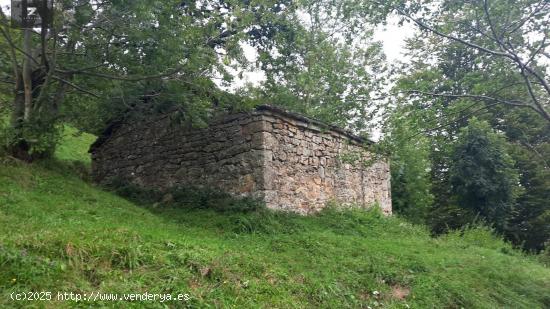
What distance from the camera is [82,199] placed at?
7.97 meters

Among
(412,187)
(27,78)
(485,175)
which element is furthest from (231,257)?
A: (485,175)

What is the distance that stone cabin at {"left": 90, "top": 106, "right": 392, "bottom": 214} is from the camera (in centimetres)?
883

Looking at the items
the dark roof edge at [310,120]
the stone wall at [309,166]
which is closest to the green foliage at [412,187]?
the dark roof edge at [310,120]

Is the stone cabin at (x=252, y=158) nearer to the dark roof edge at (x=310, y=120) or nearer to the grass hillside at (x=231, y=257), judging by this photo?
the dark roof edge at (x=310, y=120)

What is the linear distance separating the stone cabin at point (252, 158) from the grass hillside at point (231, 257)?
0.58 m

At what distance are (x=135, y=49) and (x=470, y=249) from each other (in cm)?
791

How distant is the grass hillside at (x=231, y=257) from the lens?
4.35 meters

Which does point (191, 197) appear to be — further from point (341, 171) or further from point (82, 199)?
point (341, 171)

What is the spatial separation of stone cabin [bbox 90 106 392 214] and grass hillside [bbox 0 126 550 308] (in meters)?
0.58

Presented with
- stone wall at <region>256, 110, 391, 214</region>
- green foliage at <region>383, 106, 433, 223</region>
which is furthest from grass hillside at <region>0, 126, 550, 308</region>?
green foliage at <region>383, 106, 433, 223</region>

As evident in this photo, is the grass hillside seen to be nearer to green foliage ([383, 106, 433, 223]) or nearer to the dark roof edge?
the dark roof edge

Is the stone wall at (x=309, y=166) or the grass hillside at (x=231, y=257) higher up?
the stone wall at (x=309, y=166)

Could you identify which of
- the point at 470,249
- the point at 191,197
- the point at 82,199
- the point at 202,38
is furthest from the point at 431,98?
the point at 82,199

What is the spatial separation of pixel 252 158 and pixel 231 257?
3294 millimetres
